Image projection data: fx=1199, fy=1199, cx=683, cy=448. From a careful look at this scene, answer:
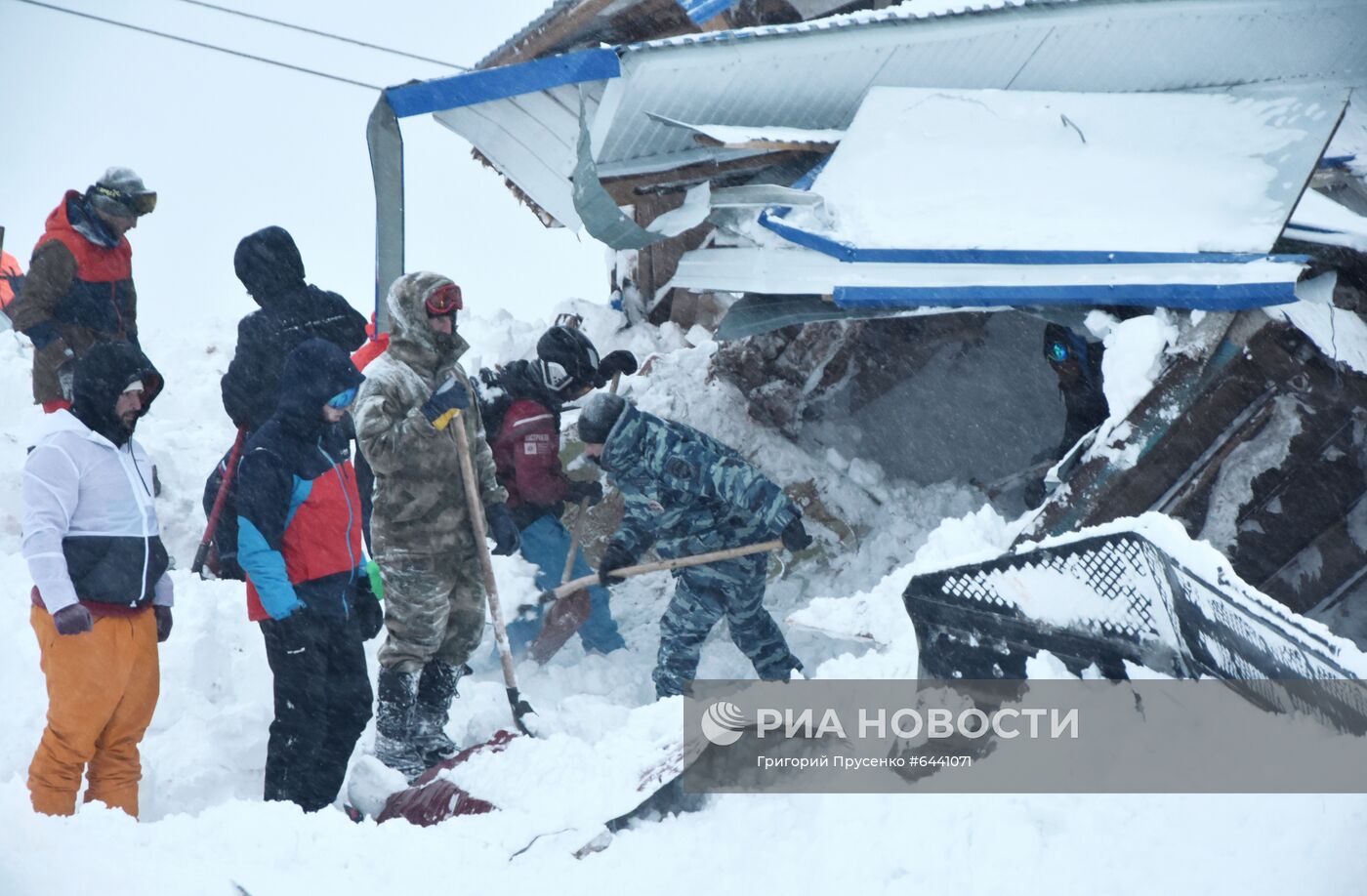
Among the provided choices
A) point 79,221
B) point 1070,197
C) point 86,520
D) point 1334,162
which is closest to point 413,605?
point 86,520

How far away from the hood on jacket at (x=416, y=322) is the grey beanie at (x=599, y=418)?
2.19ft

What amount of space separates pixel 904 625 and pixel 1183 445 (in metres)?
1.43

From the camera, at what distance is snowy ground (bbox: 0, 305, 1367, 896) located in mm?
2646

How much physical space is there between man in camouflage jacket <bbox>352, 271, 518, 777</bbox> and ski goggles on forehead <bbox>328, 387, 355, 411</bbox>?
324 mm

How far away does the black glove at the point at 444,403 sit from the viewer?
4879 millimetres

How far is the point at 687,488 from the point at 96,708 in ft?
8.35

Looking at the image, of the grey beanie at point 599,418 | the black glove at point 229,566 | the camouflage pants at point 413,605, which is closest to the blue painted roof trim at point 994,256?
the grey beanie at point 599,418

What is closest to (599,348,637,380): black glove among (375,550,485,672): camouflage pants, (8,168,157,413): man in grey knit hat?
(375,550,485,672): camouflage pants

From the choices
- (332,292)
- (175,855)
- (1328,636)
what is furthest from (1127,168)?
(175,855)

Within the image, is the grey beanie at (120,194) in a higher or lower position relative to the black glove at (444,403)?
higher

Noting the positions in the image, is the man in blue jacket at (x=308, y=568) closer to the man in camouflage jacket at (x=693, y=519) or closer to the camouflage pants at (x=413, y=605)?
the camouflage pants at (x=413, y=605)

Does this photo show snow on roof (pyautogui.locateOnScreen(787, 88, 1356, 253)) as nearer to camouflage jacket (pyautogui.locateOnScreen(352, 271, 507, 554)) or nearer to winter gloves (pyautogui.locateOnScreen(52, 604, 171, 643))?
camouflage jacket (pyautogui.locateOnScreen(352, 271, 507, 554))

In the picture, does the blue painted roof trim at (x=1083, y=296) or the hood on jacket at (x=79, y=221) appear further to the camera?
the hood on jacket at (x=79, y=221)

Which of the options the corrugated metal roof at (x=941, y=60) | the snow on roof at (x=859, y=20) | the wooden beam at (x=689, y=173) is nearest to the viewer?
the corrugated metal roof at (x=941, y=60)
